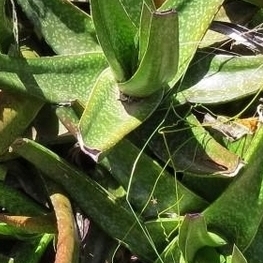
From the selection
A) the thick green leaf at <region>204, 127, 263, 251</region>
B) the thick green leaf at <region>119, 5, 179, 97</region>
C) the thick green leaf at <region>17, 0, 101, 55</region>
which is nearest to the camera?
the thick green leaf at <region>119, 5, 179, 97</region>

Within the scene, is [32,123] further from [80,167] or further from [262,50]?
[262,50]

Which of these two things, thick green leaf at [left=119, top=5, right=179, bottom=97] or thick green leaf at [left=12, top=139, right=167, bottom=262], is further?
thick green leaf at [left=12, top=139, right=167, bottom=262]

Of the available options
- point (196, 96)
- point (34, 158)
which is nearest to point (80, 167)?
point (34, 158)

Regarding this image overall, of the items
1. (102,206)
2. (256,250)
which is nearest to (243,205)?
(256,250)

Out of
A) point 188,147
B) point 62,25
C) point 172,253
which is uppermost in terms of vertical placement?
point 62,25

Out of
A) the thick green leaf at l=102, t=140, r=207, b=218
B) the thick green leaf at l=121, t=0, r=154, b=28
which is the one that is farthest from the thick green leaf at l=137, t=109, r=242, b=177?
the thick green leaf at l=121, t=0, r=154, b=28

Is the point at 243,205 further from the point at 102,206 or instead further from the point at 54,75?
Answer: the point at 54,75

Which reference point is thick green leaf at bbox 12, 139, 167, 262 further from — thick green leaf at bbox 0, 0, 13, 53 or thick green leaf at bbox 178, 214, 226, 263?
thick green leaf at bbox 0, 0, 13, 53
